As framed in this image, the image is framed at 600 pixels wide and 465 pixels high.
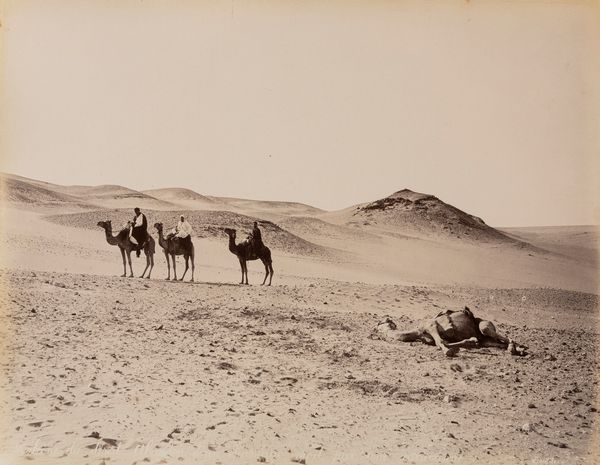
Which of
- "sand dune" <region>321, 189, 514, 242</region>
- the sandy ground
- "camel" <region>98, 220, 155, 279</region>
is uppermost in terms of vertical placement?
"sand dune" <region>321, 189, 514, 242</region>

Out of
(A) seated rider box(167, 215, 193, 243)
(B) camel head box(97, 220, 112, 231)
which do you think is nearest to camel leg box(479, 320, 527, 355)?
(A) seated rider box(167, 215, 193, 243)

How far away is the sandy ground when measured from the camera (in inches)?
294

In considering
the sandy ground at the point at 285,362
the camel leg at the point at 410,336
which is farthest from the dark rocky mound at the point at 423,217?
the camel leg at the point at 410,336

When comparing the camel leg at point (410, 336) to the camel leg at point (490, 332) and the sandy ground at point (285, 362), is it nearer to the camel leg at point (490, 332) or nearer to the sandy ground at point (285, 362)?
the sandy ground at point (285, 362)

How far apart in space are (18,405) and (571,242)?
8120mm

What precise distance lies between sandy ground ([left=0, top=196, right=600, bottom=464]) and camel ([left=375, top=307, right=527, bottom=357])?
0.17 meters

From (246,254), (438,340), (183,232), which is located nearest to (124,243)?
(183,232)

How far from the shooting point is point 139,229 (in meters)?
10.7

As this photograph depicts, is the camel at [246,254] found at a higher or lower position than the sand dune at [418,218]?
lower

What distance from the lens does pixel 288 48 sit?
9.88m

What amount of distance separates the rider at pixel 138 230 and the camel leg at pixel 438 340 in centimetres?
466

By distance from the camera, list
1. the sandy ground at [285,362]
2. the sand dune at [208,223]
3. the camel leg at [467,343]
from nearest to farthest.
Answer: the sandy ground at [285,362] → the camel leg at [467,343] → the sand dune at [208,223]

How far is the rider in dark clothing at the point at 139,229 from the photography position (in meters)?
10.7

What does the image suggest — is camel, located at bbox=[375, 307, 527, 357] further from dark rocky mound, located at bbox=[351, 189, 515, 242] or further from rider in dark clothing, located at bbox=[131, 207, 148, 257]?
rider in dark clothing, located at bbox=[131, 207, 148, 257]
